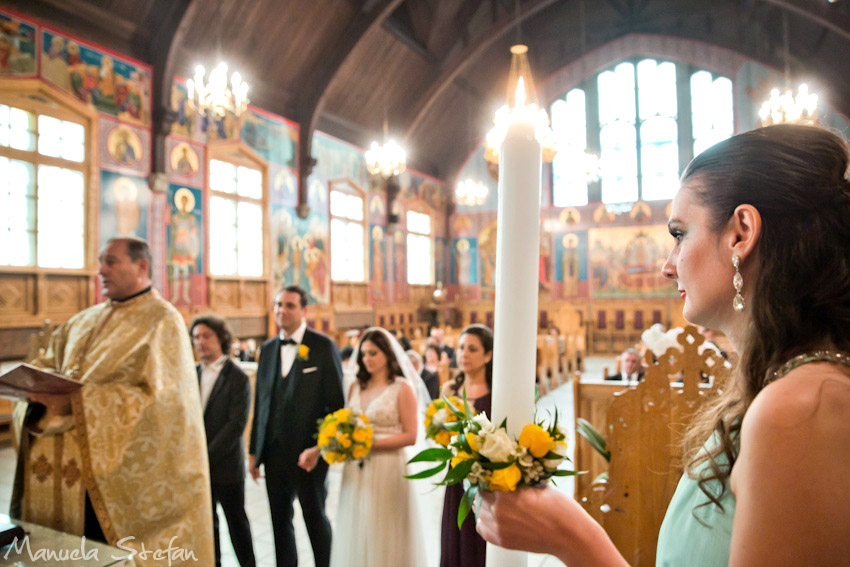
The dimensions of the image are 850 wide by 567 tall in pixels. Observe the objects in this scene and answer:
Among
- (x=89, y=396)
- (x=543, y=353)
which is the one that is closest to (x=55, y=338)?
(x=89, y=396)

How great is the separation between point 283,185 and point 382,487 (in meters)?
10.4

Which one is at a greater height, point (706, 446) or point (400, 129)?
point (400, 129)

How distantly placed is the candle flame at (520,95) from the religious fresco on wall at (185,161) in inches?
398

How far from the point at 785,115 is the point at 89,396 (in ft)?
38.2

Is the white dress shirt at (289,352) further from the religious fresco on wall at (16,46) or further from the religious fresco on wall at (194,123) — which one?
the religious fresco on wall at (194,123)

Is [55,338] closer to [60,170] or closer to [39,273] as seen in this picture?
[39,273]

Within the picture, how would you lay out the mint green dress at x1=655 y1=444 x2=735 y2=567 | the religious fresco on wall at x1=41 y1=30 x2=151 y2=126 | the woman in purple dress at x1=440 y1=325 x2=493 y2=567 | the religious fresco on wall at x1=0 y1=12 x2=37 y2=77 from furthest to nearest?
the religious fresco on wall at x1=41 y1=30 x2=151 y2=126, the religious fresco on wall at x1=0 y1=12 x2=37 y2=77, the woman in purple dress at x1=440 y1=325 x2=493 y2=567, the mint green dress at x1=655 y1=444 x2=735 y2=567

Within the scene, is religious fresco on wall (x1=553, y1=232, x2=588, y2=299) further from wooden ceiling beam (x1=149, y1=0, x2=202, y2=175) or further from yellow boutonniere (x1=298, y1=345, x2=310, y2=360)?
yellow boutonniere (x1=298, y1=345, x2=310, y2=360)

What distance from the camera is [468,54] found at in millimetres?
14516

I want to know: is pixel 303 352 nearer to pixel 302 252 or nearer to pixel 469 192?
pixel 302 252

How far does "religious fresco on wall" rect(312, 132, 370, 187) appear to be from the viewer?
535 inches

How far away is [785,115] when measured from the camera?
1012cm

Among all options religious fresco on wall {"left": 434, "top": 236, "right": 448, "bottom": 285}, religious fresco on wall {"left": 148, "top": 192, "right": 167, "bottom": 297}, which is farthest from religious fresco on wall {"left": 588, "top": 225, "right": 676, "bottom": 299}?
religious fresco on wall {"left": 148, "top": 192, "right": 167, "bottom": 297}

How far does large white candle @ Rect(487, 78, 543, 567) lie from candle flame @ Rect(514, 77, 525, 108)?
0.11 m
